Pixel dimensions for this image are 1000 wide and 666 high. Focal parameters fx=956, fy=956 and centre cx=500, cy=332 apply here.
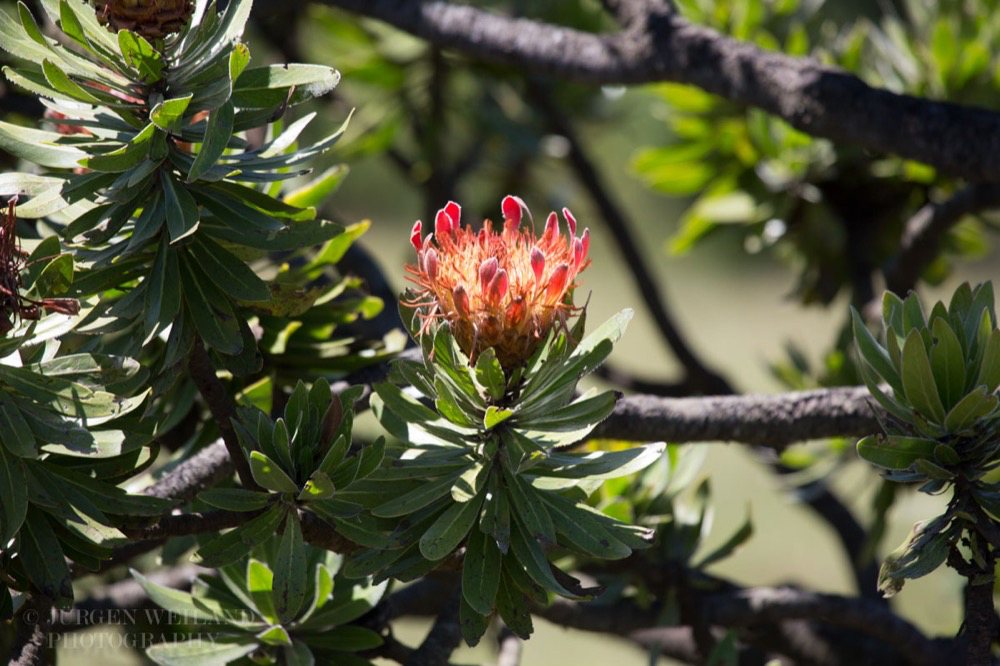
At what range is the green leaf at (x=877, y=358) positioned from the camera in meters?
0.56

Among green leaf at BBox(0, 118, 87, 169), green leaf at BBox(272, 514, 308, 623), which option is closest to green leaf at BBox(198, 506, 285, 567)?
green leaf at BBox(272, 514, 308, 623)

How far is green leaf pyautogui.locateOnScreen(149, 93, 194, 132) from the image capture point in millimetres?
463

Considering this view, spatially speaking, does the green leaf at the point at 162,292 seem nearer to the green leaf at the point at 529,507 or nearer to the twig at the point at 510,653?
the green leaf at the point at 529,507

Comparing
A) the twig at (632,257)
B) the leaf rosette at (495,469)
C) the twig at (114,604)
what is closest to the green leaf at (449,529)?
the leaf rosette at (495,469)

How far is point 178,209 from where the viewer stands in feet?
1.66

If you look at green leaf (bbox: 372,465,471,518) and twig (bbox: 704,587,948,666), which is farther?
twig (bbox: 704,587,948,666)

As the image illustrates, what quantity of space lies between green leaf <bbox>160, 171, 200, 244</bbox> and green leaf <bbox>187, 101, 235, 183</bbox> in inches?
1.1

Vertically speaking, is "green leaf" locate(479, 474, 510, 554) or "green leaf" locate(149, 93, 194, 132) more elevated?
"green leaf" locate(149, 93, 194, 132)

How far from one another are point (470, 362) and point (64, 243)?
0.79 ft

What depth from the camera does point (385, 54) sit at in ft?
4.61

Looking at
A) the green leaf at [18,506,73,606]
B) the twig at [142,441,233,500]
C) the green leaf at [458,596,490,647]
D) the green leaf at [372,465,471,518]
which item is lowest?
the green leaf at [458,596,490,647]

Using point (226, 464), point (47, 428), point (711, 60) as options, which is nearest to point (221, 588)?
point (226, 464)

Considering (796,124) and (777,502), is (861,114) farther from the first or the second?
(777,502)

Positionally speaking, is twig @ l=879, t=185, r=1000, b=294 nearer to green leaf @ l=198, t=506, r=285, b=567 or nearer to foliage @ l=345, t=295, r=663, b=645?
foliage @ l=345, t=295, r=663, b=645
